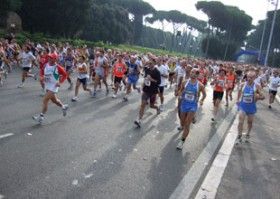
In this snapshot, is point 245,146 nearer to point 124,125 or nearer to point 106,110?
point 124,125

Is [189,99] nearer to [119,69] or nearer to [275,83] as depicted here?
[119,69]

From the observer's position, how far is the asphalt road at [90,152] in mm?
6678

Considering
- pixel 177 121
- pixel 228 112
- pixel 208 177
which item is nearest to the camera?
pixel 208 177

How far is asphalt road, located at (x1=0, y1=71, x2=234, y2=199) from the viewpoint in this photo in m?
6.68

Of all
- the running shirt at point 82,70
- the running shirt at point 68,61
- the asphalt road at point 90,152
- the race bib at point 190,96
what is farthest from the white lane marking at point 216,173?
the running shirt at point 68,61

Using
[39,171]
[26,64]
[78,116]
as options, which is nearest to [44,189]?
[39,171]

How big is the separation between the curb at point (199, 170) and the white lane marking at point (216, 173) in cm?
9

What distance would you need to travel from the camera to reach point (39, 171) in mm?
7129

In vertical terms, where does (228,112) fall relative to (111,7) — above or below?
below

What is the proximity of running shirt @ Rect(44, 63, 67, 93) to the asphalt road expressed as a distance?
87 centimetres

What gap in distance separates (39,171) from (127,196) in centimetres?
150

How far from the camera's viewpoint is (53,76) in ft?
36.9

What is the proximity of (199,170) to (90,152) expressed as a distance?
205 cm

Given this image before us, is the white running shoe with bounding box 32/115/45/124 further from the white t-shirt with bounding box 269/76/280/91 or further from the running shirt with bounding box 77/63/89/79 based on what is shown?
the white t-shirt with bounding box 269/76/280/91
